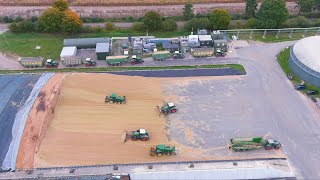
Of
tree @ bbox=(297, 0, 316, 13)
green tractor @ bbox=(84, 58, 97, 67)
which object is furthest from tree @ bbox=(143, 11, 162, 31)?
tree @ bbox=(297, 0, 316, 13)

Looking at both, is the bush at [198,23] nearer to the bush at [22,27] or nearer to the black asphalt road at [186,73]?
the black asphalt road at [186,73]

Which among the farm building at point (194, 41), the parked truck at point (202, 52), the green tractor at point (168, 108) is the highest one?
the farm building at point (194, 41)

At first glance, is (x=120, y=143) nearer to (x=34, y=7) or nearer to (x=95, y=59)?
(x=95, y=59)

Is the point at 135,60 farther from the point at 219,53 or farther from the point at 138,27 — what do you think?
the point at 219,53

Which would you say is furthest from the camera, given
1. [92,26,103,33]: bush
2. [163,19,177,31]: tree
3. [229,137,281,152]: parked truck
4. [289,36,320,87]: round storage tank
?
[92,26,103,33]: bush

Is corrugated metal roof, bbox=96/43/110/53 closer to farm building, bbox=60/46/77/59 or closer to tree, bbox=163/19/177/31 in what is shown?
farm building, bbox=60/46/77/59

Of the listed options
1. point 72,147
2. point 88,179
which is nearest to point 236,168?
point 88,179

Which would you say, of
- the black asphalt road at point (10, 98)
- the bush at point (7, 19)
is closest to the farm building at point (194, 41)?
the black asphalt road at point (10, 98)
